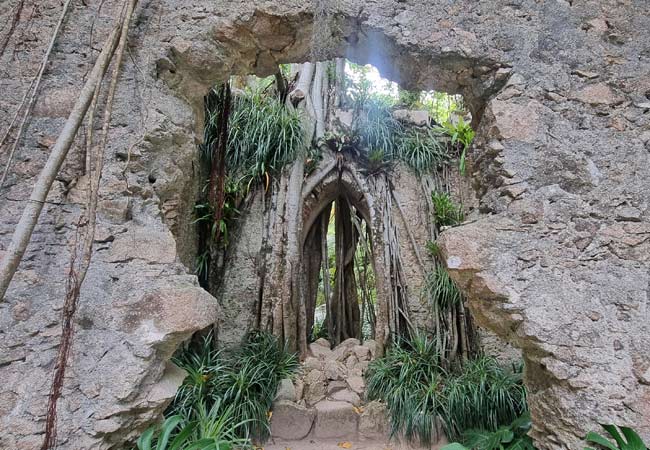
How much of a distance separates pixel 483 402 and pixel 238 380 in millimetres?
1886

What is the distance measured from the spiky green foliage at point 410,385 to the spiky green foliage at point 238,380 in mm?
793

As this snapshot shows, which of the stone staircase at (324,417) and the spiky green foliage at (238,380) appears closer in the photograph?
the spiky green foliage at (238,380)

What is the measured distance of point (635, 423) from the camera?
1394mm

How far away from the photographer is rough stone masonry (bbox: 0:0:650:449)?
4.66 feet

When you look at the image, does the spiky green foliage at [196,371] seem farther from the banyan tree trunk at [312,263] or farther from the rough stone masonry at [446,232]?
the banyan tree trunk at [312,263]

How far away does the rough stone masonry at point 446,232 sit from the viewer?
142 cm

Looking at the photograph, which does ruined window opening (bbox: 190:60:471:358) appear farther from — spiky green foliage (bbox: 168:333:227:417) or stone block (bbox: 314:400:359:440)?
stone block (bbox: 314:400:359:440)

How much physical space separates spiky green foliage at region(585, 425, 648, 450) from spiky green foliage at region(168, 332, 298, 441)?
1.93 meters

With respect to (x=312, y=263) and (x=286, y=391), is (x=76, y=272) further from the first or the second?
(x=312, y=263)

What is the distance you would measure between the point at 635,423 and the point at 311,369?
99.9 inches

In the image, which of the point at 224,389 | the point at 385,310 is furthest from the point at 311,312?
the point at 224,389

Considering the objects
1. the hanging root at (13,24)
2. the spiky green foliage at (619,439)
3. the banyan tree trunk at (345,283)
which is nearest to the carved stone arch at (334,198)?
the banyan tree trunk at (345,283)

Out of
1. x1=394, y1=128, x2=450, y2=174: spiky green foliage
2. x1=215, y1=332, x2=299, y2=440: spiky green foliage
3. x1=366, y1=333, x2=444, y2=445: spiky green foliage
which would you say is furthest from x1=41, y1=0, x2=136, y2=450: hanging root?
x1=394, y1=128, x2=450, y2=174: spiky green foliage

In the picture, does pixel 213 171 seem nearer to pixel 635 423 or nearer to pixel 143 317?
pixel 143 317
